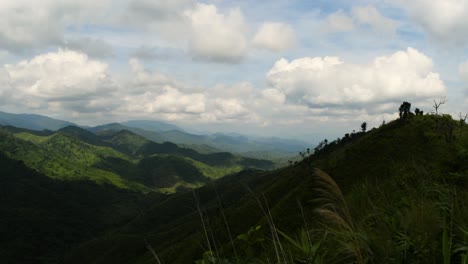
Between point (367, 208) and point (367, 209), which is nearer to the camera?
point (367, 209)

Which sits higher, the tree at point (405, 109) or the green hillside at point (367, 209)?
the tree at point (405, 109)

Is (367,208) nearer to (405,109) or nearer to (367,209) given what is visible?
(367,209)

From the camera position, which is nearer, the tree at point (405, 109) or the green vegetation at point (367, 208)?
the green vegetation at point (367, 208)

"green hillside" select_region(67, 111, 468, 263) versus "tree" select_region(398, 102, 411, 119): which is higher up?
"tree" select_region(398, 102, 411, 119)

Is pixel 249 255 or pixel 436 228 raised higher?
pixel 436 228

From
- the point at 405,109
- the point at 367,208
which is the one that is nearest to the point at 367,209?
the point at 367,208

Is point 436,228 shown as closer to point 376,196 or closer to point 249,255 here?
point 249,255

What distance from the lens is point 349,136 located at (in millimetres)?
129625

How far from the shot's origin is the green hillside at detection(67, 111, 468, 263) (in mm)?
4590

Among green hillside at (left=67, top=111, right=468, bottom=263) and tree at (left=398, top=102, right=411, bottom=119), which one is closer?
green hillside at (left=67, top=111, right=468, bottom=263)

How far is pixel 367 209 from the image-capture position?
809 centimetres

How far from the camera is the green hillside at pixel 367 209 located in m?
4.59

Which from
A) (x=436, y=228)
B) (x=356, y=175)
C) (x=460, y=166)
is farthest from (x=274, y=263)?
(x=356, y=175)

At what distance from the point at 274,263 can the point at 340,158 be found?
2484 inches
